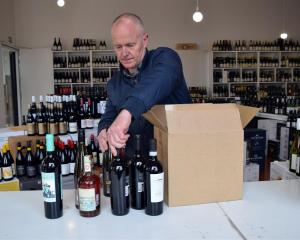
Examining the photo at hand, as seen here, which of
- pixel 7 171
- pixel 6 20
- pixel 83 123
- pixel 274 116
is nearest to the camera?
pixel 7 171

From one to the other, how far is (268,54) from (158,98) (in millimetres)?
7514

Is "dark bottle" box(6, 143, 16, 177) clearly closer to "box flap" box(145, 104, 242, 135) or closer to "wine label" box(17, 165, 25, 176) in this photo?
"wine label" box(17, 165, 25, 176)

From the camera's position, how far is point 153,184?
104cm

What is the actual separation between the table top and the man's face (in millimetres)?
640

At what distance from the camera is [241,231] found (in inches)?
38.0

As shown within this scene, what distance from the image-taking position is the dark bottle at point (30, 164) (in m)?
2.88

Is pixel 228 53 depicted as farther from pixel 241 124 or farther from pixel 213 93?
pixel 241 124

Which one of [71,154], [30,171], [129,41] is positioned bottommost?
[30,171]

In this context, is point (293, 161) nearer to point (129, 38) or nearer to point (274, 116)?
point (129, 38)


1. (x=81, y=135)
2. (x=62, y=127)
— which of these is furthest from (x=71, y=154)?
(x=81, y=135)

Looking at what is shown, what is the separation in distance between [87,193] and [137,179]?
174 millimetres

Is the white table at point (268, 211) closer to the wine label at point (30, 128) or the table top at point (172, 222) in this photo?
the table top at point (172, 222)

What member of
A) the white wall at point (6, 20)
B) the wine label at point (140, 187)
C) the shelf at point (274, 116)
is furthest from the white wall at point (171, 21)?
the wine label at point (140, 187)

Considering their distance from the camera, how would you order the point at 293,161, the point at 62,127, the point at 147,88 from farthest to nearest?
1. the point at 62,127
2. the point at 293,161
3. the point at 147,88
